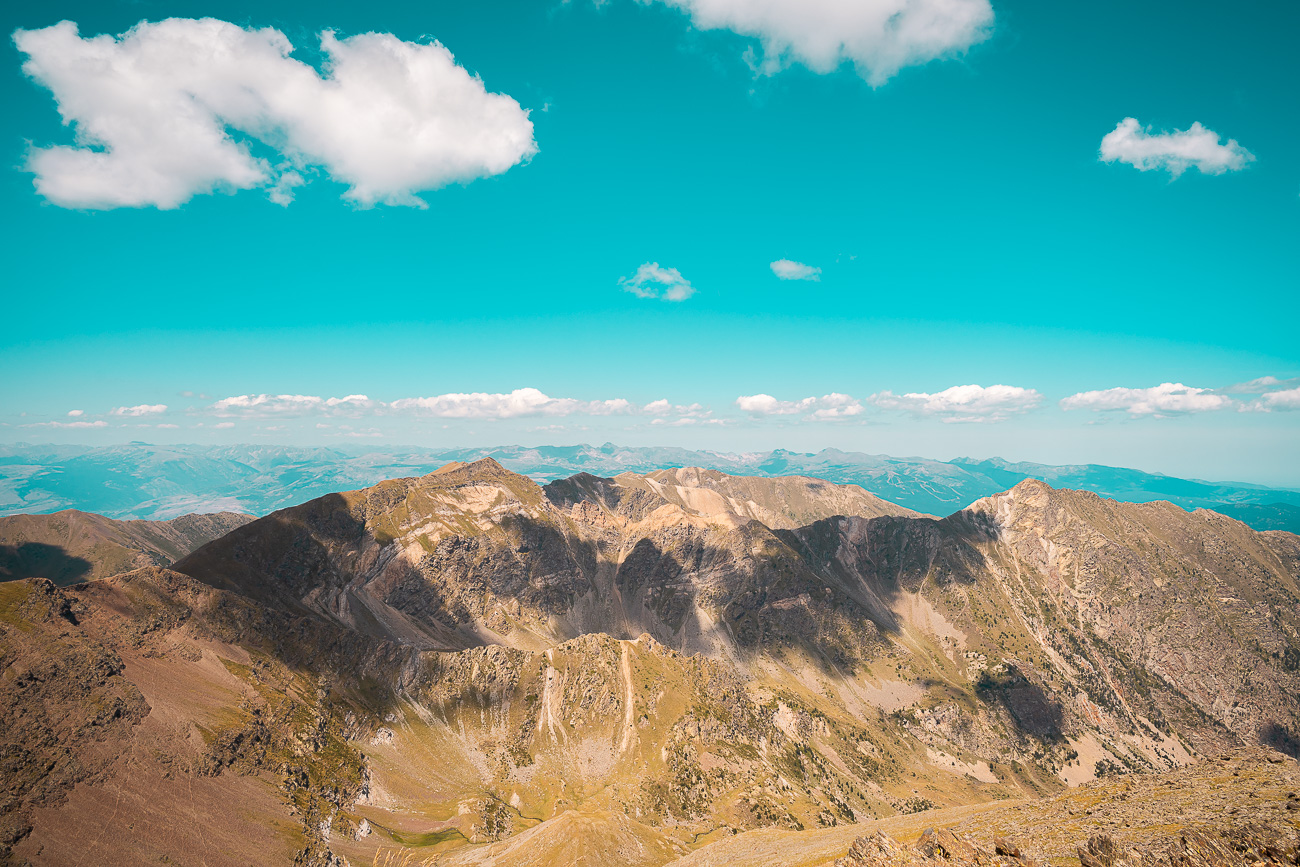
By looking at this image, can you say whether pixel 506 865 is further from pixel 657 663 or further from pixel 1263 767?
pixel 1263 767

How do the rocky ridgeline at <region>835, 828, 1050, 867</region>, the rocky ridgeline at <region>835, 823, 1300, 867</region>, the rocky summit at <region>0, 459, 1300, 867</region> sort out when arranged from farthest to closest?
the rocky summit at <region>0, 459, 1300, 867</region>, the rocky ridgeline at <region>835, 828, 1050, 867</region>, the rocky ridgeline at <region>835, 823, 1300, 867</region>

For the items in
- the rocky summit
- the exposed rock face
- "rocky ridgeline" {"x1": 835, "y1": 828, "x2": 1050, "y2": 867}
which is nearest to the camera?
the exposed rock face

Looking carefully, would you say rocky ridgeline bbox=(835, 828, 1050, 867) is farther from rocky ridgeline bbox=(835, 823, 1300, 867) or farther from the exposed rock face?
the exposed rock face

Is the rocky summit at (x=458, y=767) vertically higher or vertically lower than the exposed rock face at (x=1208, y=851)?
lower

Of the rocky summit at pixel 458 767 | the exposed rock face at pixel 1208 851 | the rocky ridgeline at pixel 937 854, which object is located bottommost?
the rocky summit at pixel 458 767

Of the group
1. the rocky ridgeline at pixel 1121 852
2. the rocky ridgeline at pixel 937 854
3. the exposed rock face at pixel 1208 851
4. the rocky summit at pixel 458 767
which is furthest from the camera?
the rocky summit at pixel 458 767

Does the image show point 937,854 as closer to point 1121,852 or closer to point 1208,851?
point 1121,852

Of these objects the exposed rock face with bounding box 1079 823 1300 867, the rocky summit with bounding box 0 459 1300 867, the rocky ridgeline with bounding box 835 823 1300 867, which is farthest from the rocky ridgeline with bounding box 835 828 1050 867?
the exposed rock face with bounding box 1079 823 1300 867

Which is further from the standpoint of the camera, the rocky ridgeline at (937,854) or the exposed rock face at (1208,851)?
the rocky ridgeline at (937,854)

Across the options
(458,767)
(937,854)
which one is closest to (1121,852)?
(937,854)

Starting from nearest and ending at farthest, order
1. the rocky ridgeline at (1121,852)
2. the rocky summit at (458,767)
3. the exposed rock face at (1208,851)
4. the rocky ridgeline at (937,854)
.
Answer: the exposed rock face at (1208,851)
the rocky ridgeline at (1121,852)
the rocky ridgeline at (937,854)
the rocky summit at (458,767)

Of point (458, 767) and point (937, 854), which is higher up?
point (937, 854)

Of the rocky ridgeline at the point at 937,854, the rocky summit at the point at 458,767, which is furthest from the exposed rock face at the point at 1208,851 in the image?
the rocky ridgeline at the point at 937,854

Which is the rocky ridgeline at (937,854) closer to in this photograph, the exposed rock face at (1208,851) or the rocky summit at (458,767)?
the rocky summit at (458,767)
